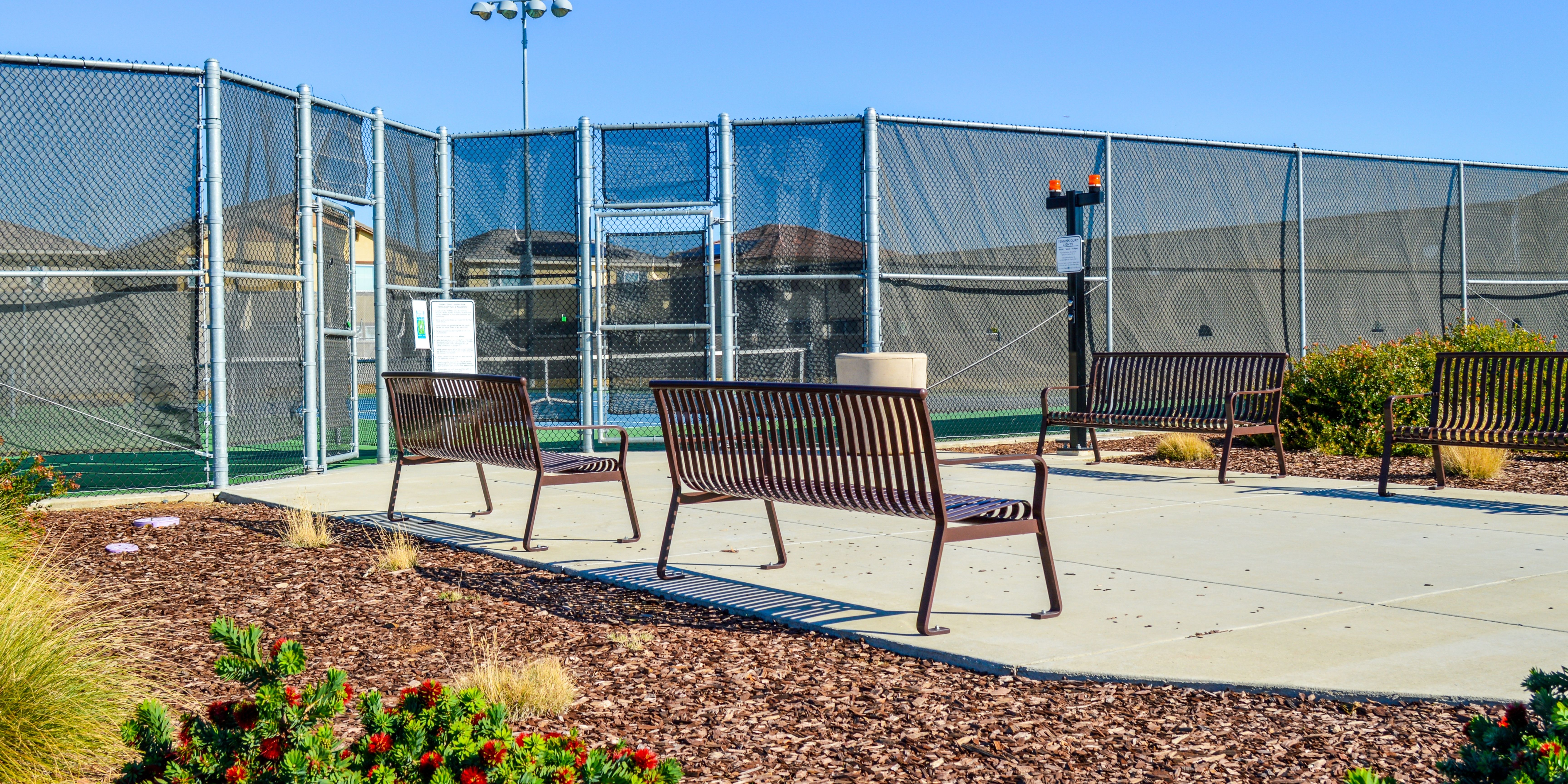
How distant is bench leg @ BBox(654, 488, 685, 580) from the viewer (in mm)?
6129

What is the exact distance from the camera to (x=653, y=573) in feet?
20.8

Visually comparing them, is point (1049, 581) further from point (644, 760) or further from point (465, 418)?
point (465, 418)

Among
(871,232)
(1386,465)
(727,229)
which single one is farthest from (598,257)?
(1386,465)

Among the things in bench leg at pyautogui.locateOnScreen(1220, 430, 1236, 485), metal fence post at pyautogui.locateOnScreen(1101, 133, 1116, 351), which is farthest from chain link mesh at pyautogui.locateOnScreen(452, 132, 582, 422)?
bench leg at pyautogui.locateOnScreen(1220, 430, 1236, 485)

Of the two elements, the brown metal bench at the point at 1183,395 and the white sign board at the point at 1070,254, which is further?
the white sign board at the point at 1070,254

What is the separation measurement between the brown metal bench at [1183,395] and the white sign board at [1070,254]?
0.89m

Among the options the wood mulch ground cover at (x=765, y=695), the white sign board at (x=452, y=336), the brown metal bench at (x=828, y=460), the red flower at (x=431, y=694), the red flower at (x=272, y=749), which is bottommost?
the wood mulch ground cover at (x=765, y=695)


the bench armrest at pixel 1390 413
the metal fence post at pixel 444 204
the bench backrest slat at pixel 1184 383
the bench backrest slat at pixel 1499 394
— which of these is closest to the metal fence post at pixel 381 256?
the metal fence post at pixel 444 204

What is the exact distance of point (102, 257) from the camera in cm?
1102

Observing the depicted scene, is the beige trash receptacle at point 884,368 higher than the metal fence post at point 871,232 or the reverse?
the reverse

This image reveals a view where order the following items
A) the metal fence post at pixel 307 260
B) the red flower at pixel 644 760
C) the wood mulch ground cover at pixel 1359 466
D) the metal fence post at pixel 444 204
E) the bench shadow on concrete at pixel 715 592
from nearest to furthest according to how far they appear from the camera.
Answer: the red flower at pixel 644 760, the bench shadow on concrete at pixel 715 592, the wood mulch ground cover at pixel 1359 466, the metal fence post at pixel 307 260, the metal fence post at pixel 444 204

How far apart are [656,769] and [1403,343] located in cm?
1198

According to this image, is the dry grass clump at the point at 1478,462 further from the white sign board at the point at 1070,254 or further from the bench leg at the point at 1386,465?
the white sign board at the point at 1070,254

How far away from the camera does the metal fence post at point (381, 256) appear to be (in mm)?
12469
